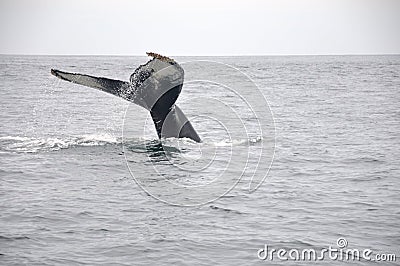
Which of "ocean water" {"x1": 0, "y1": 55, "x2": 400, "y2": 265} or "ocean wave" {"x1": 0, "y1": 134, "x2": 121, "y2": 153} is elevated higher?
"ocean wave" {"x1": 0, "y1": 134, "x2": 121, "y2": 153}

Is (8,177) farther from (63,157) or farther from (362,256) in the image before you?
(362,256)

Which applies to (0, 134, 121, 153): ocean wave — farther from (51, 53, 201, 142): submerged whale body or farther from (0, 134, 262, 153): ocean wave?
(51, 53, 201, 142): submerged whale body

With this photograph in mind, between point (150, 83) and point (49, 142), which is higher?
point (49, 142)

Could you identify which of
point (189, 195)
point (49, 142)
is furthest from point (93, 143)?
point (189, 195)

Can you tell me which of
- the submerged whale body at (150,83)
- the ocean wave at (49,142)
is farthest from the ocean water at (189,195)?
the submerged whale body at (150,83)

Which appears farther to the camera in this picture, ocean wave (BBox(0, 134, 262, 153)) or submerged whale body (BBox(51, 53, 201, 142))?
ocean wave (BBox(0, 134, 262, 153))

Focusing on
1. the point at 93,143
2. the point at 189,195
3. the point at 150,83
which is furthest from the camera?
the point at 93,143

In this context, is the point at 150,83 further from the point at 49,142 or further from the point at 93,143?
the point at 49,142

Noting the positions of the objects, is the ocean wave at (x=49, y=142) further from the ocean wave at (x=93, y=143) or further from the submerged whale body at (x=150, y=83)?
the submerged whale body at (x=150, y=83)

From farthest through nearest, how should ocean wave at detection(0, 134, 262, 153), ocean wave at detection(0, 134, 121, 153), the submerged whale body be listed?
1. ocean wave at detection(0, 134, 121, 153)
2. ocean wave at detection(0, 134, 262, 153)
3. the submerged whale body

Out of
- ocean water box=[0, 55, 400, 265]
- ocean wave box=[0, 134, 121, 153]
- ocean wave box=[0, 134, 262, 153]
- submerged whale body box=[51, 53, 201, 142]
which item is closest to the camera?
ocean water box=[0, 55, 400, 265]

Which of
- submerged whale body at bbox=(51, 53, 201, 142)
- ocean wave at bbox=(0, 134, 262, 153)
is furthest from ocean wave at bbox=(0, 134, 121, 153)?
submerged whale body at bbox=(51, 53, 201, 142)

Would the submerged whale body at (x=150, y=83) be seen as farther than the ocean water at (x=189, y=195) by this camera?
Yes

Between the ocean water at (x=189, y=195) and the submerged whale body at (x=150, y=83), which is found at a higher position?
the submerged whale body at (x=150, y=83)
